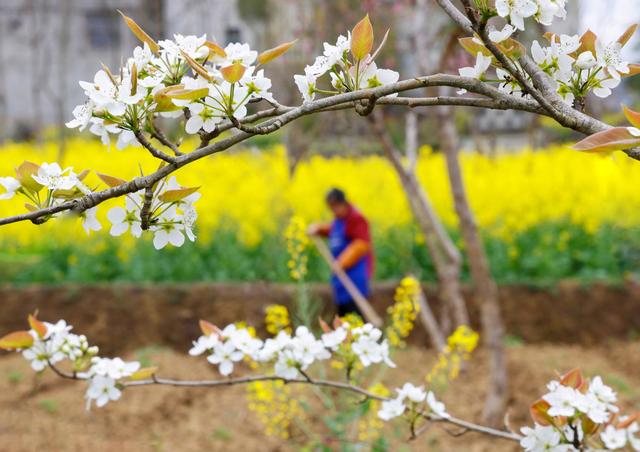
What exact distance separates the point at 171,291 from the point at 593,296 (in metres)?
3.23

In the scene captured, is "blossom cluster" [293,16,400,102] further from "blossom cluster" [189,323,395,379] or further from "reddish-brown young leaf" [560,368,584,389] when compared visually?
"blossom cluster" [189,323,395,379]

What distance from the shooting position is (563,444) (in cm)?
157

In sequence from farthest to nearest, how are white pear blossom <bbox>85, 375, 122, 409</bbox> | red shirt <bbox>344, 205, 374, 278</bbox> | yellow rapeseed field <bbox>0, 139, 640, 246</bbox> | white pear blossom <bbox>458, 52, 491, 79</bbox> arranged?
yellow rapeseed field <bbox>0, 139, 640, 246</bbox> < red shirt <bbox>344, 205, 374, 278</bbox> < white pear blossom <bbox>85, 375, 122, 409</bbox> < white pear blossom <bbox>458, 52, 491, 79</bbox>

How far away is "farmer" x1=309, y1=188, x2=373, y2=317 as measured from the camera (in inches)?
202

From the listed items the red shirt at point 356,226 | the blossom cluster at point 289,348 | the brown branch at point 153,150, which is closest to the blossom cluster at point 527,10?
the brown branch at point 153,150

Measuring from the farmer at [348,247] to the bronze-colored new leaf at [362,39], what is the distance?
3.93 meters


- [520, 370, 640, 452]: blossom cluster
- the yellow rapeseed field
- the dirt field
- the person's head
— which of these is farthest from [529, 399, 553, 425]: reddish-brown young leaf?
the yellow rapeseed field

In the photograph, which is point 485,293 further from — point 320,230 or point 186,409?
point 320,230

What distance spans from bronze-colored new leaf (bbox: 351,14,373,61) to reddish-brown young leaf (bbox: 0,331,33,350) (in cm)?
104

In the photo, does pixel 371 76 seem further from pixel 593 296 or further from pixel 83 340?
pixel 593 296

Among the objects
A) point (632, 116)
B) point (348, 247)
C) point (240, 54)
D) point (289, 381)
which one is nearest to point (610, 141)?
point (632, 116)

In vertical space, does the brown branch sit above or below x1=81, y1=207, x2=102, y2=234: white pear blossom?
above

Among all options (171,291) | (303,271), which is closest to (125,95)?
(303,271)

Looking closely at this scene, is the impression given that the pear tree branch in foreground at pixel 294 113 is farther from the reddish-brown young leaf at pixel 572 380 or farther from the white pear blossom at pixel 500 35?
the reddish-brown young leaf at pixel 572 380
